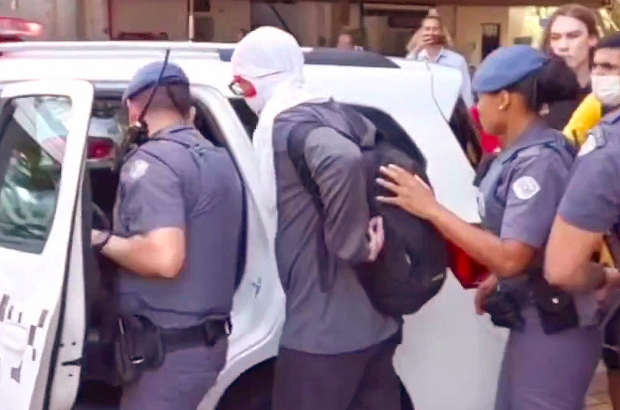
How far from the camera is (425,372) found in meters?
3.49

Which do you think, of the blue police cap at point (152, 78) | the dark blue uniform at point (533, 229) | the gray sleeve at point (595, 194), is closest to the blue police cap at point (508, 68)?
the dark blue uniform at point (533, 229)

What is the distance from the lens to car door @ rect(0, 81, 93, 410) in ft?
9.83

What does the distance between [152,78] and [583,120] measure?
1483 millimetres

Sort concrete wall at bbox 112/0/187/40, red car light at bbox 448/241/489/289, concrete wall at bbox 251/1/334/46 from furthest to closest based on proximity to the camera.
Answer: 1. concrete wall at bbox 251/1/334/46
2. concrete wall at bbox 112/0/187/40
3. red car light at bbox 448/241/489/289

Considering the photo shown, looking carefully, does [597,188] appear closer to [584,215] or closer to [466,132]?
[584,215]

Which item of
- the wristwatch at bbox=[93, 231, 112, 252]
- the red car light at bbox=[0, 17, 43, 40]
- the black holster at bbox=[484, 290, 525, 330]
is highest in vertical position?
the red car light at bbox=[0, 17, 43, 40]

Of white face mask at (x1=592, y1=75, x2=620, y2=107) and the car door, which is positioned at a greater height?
white face mask at (x1=592, y1=75, x2=620, y2=107)

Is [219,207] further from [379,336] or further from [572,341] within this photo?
[572,341]

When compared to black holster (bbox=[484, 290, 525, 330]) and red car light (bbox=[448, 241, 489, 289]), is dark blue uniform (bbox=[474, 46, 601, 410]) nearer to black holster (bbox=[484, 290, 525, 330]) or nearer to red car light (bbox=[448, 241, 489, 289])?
black holster (bbox=[484, 290, 525, 330])

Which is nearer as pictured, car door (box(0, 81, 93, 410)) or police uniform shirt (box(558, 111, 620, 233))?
police uniform shirt (box(558, 111, 620, 233))

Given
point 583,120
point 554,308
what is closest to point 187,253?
point 554,308

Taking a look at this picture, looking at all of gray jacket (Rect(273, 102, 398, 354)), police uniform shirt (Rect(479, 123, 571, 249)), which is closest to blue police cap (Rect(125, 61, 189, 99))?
gray jacket (Rect(273, 102, 398, 354))

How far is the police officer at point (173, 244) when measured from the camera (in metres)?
3.02

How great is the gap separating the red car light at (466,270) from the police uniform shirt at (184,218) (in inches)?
→ 27.3
